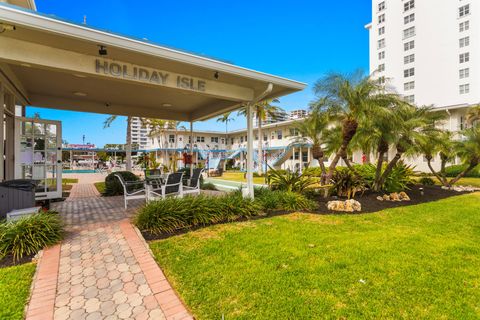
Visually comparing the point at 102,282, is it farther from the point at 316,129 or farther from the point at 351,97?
→ the point at 316,129

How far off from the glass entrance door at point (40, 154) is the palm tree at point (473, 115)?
2777 cm

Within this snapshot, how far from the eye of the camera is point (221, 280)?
3223mm

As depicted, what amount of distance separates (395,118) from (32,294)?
9721 mm

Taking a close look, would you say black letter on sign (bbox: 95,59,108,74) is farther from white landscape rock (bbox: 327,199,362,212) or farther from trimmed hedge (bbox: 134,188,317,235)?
white landscape rock (bbox: 327,199,362,212)

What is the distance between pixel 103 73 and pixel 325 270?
5228 millimetres

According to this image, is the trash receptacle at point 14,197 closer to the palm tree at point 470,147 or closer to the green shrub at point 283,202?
the green shrub at point 283,202

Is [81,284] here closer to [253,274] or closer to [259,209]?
[253,274]

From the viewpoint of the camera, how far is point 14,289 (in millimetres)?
2992

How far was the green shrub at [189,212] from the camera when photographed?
5.11 metres

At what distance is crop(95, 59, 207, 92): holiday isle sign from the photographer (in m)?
5.05

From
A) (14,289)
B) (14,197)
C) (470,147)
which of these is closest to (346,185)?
(470,147)

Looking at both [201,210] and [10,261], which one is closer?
[10,261]

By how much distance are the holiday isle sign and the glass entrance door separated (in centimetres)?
432

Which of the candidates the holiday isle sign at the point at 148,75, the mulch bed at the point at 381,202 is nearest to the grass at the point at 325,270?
the mulch bed at the point at 381,202
